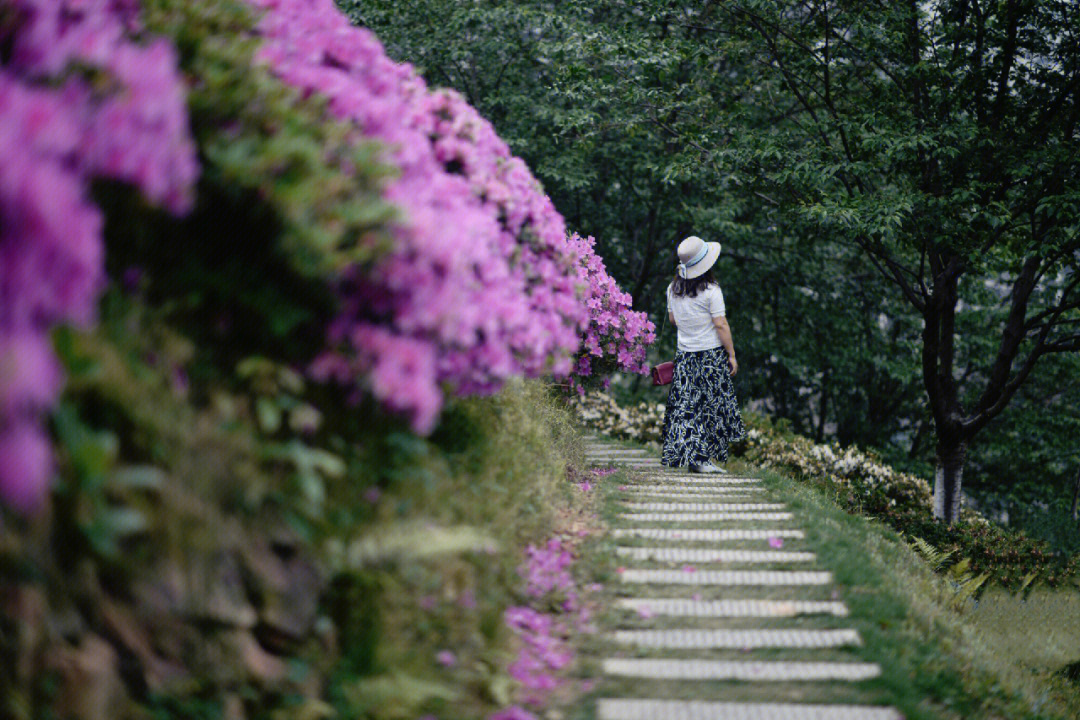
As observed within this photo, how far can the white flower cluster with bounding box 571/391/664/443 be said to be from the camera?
930 centimetres

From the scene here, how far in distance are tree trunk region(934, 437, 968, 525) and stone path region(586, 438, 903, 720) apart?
235 inches

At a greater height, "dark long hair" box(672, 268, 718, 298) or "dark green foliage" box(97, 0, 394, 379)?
"dark long hair" box(672, 268, 718, 298)

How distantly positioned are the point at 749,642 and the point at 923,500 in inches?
300

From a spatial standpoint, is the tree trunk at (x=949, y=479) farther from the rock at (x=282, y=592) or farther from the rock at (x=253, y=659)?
the rock at (x=253, y=659)

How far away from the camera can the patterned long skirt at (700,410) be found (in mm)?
6797

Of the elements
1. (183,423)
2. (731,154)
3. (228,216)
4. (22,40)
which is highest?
(731,154)

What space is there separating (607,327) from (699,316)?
1.15m

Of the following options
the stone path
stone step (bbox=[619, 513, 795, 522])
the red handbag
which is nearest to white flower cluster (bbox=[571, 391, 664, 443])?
the red handbag

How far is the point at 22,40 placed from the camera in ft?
6.21

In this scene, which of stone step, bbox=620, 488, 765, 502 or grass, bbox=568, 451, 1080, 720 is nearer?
grass, bbox=568, 451, 1080, 720

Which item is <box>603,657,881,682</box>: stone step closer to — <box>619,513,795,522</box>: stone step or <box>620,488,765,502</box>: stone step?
<box>619,513,795,522</box>: stone step

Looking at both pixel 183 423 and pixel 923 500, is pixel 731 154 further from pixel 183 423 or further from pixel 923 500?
pixel 183 423

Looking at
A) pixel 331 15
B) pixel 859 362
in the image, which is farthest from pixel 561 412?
pixel 859 362

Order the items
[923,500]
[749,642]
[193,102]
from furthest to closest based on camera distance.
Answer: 1. [923,500]
2. [749,642]
3. [193,102]
